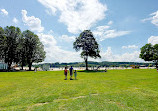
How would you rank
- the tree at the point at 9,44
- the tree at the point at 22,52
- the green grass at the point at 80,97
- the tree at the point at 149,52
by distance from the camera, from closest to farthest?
the green grass at the point at 80,97
the tree at the point at 9,44
the tree at the point at 22,52
the tree at the point at 149,52

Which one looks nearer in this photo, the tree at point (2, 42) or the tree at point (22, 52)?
the tree at point (2, 42)

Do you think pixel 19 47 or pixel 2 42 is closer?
pixel 2 42

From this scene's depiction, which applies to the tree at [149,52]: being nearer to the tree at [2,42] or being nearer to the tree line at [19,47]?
the tree line at [19,47]

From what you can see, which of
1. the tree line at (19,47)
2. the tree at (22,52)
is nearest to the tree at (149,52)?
the tree line at (19,47)

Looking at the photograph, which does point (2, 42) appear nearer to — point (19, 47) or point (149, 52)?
point (19, 47)

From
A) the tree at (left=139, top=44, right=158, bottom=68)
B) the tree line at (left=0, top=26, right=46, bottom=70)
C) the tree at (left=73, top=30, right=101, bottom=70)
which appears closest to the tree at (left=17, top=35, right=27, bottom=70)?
the tree line at (left=0, top=26, right=46, bottom=70)

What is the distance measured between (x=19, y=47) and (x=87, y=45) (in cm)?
3339

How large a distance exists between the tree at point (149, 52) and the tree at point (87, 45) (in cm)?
4309

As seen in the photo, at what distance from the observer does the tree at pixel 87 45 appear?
51650 millimetres

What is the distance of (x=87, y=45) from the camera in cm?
5191

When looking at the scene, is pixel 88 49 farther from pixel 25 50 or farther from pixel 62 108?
pixel 62 108

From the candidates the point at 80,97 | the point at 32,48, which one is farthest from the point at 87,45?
the point at 80,97

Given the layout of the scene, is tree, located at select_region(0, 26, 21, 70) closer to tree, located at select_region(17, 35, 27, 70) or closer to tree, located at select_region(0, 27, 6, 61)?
tree, located at select_region(0, 27, 6, 61)

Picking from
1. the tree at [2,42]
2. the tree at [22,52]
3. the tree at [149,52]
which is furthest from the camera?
the tree at [149,52]
